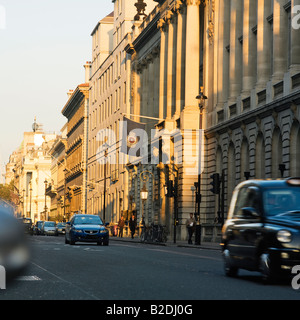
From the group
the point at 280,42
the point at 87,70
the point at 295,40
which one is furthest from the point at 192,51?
the point at 87,70

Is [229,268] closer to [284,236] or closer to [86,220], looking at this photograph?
[284,236]

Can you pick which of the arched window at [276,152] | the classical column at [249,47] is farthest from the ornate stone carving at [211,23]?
the arched window at [276,152]

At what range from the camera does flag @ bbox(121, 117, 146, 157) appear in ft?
216

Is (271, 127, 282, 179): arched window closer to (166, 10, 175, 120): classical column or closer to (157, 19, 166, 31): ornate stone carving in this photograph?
(166, 10, 175, 120): classical column

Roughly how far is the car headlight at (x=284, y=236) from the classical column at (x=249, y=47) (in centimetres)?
3240

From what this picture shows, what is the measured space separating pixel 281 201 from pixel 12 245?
5723mm

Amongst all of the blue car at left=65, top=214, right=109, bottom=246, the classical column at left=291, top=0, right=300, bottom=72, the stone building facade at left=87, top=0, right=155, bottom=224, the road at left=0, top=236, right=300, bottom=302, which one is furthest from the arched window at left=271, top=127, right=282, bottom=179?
the stone building facade at left=87, top=0, right=155, bottom=224

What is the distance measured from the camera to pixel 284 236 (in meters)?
14.7

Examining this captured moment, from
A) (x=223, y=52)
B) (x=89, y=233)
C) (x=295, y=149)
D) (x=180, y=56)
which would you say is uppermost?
(x=180, y=56)

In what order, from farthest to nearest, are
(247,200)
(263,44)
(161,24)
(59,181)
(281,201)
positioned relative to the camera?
(59,181) → (161,24) → (263,44) → (247,200) → (281,201)

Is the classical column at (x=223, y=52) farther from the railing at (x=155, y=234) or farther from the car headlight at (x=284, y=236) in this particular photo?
the car headlight at (x=284, y=236)

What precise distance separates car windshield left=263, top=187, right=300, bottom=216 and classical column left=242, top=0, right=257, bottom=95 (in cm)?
3110
